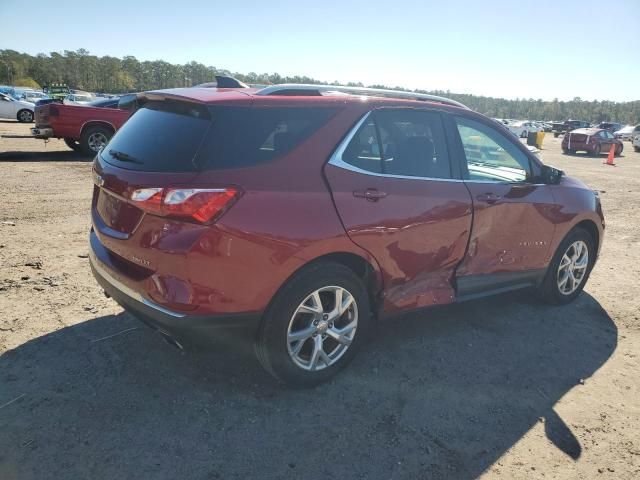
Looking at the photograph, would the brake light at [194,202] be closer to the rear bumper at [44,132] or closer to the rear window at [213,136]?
the rear window at [213,136]

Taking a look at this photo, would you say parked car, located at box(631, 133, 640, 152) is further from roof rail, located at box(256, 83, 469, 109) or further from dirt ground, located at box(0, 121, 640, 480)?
roof rail, located at box(256, 83, 469, 109)

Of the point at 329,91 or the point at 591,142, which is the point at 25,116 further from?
the point at 591,142

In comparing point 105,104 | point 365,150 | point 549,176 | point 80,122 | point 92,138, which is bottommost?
point 92,138

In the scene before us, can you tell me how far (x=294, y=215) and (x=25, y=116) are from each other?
2715 cm

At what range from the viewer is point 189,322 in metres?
2.61

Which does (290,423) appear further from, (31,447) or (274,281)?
(31,447)

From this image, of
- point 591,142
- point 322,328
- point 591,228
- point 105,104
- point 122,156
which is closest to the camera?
point 122,156

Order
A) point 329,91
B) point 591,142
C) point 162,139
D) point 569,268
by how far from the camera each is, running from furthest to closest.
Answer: point 591,142 < point 569,268 < point 329,91 < point 162,139

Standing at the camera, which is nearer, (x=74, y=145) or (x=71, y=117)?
(x=71, y=117)

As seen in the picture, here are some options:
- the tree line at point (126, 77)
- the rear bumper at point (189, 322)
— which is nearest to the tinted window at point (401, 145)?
the rear bumper at point (189, 322)

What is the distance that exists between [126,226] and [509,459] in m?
2.49

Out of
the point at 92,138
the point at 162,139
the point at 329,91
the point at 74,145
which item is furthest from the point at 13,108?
the point at 329,91

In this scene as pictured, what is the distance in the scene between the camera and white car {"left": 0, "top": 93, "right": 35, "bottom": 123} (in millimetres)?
24266

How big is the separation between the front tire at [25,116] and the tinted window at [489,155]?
87.2 feet
